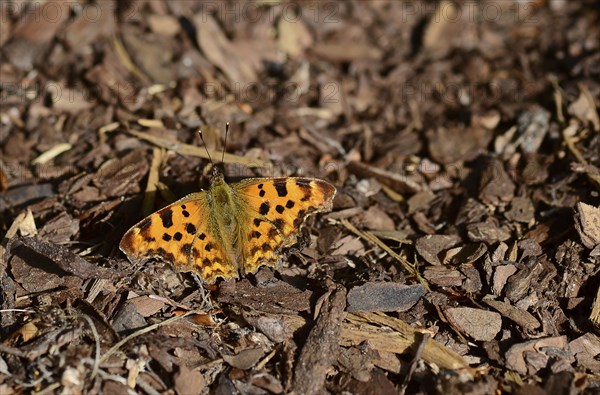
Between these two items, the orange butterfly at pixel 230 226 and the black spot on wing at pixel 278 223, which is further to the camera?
the black spot on wing at pixel 278 223

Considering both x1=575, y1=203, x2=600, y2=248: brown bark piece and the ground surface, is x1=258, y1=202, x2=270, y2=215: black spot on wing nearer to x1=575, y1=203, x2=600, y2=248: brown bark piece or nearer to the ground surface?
the ground surface

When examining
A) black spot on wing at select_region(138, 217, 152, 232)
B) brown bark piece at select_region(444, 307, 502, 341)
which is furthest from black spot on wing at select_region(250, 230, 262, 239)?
brown bark piece at select_region(444, 307, 502, 341)

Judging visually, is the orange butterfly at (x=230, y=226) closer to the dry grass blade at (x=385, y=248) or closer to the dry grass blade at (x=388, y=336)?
the dry grass blade at (x=385, y=248)

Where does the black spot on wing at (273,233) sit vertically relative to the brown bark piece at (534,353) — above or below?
above

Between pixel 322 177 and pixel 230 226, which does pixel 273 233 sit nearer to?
pixel 230 226

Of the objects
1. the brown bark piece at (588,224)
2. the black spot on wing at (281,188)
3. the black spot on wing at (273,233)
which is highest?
the brown bark piece at (588,224)

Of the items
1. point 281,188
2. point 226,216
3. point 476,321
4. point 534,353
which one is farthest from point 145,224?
point 534,353

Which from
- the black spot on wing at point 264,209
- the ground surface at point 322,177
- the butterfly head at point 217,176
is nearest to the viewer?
the ground surface at point 322,177

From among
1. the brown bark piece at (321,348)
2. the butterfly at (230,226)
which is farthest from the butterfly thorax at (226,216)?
the brown bark piece at (321,348)
